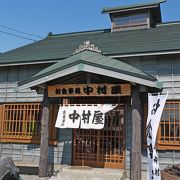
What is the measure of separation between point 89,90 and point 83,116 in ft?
3.20

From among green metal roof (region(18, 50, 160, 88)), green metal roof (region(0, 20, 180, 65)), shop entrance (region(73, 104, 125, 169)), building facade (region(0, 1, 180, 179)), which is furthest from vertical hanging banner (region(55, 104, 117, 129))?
green metal roof (region(0, 20, 180, 65))

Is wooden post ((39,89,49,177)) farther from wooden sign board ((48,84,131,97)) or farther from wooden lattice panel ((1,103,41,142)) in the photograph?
wooden lattice panel ((1,103,41,142))

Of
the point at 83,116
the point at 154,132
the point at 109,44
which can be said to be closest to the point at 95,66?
the point at 83,116

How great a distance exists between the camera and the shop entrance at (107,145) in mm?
10970

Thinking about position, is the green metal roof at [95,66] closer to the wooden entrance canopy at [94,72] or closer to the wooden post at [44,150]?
the wooden entrance canopy at [94,72]

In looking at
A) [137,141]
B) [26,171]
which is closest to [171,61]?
[137,141]

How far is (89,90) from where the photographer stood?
9992 mm

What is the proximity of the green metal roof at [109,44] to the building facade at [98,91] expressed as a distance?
42 mm

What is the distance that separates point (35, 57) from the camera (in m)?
12.5

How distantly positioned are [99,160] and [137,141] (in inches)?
103

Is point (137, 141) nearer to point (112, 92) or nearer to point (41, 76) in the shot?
point (112, 92)

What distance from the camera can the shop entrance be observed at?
10970 millimetres

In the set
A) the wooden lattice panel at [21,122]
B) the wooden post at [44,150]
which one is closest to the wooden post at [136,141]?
the wooden post at [44,150]

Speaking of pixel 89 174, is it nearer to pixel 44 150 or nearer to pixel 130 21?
pixel 44 150
